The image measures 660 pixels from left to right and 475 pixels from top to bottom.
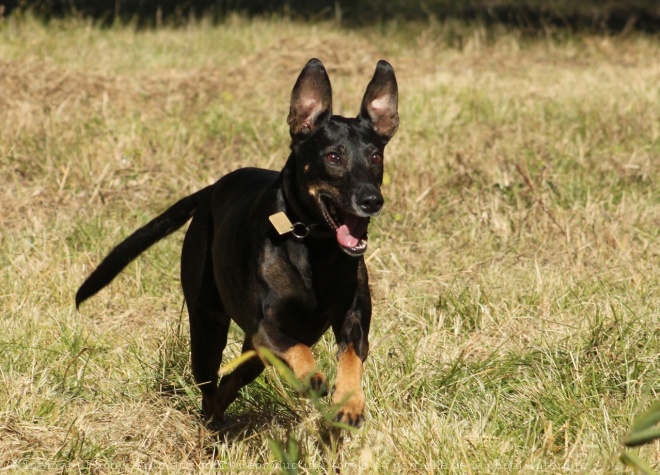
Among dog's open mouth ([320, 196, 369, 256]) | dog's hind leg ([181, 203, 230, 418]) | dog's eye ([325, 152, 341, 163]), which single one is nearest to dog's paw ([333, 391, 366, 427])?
dog's open mouth ([320, 196, 369, 256])

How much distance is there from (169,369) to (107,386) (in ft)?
1.18

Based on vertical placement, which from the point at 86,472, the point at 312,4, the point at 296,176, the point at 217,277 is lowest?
the point at 312,4

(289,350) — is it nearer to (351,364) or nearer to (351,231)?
(351,364)

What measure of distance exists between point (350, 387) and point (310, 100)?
4.48ft

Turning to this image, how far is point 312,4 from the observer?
52.1 ft

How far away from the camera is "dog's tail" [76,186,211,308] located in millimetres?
5223

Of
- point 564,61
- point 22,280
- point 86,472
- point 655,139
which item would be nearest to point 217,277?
point 86,472

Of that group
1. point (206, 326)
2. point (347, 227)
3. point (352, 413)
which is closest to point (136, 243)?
point (206, 326)

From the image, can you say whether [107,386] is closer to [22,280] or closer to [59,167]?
[22,280]

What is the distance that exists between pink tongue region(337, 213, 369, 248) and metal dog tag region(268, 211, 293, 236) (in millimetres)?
201

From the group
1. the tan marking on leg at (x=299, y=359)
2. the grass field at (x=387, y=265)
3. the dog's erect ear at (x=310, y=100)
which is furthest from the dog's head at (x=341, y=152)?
the grass field at (x=387, y=265)

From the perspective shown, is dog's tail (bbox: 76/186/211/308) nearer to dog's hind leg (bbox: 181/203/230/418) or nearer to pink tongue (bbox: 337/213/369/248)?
dog's hind leg (bbox: 181/203/230/418)

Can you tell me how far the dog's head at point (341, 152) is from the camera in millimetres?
4191

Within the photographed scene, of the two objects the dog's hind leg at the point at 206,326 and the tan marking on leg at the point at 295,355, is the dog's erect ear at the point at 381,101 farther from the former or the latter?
the tan marking on leg at the point at 295,355
